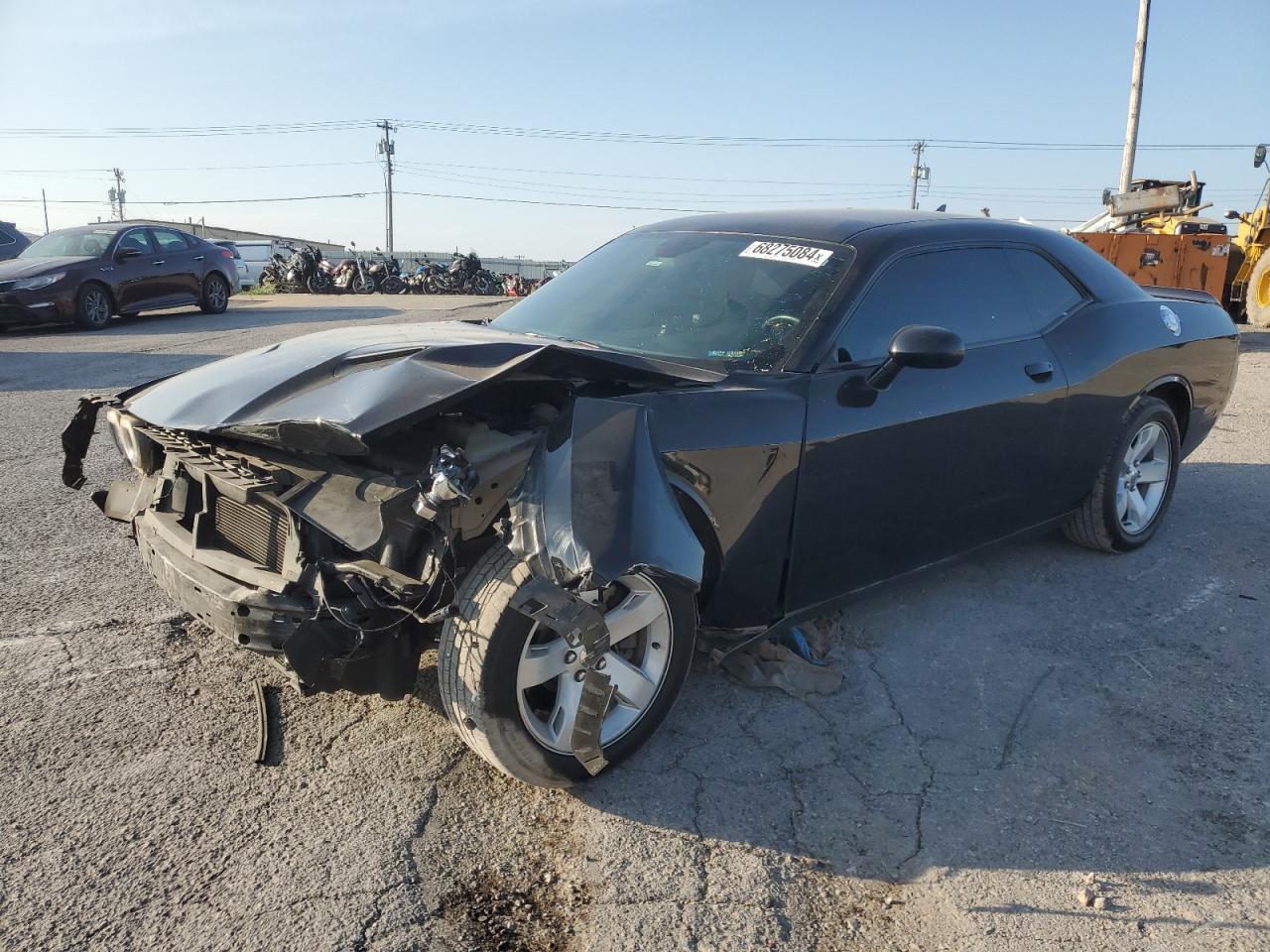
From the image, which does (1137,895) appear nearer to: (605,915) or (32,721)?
(605,915)

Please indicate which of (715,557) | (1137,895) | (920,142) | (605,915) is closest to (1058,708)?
(1137,895)

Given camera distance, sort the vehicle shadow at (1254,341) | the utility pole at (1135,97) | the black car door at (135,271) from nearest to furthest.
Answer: the vehicle shadow at (1254,341), the black car door at (135,271), the utility pole at (1135,97)

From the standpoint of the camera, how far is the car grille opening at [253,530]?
2.73 metres

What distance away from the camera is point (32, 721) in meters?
2.96

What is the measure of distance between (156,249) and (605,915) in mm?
14650

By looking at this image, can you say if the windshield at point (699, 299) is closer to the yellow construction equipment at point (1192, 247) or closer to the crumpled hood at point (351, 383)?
the crumpled hood at point (351, 383)

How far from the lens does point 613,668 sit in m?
2.70

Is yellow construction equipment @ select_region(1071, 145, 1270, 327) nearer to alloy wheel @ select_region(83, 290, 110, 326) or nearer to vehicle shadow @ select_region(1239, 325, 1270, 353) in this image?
vehicle shadow @ select_region(1239, 325, 1270, 353)

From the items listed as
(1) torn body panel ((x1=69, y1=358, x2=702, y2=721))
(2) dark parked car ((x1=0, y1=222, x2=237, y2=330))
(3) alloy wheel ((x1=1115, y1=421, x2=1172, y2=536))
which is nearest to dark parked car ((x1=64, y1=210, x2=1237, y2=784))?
(1) torn body panel ((x1=69, y1=358, x2=702, y2=721))

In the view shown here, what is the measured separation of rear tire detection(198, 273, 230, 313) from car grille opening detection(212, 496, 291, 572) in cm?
1387

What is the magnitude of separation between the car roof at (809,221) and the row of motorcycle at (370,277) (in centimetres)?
2256

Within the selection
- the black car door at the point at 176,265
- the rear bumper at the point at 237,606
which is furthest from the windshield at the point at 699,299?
the black car door at the point at 176,265

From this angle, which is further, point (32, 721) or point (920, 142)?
point (920, 142)

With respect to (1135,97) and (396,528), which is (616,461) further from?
(1135,97)
